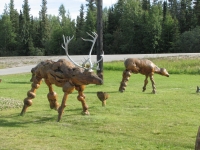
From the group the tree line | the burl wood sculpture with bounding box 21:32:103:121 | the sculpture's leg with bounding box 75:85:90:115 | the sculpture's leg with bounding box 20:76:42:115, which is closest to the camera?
the burl wood sculpture with bounding box 21:32:103:121

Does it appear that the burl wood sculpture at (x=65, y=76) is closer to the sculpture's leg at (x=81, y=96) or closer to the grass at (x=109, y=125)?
the sculpture's leg at (x=81, y=96)

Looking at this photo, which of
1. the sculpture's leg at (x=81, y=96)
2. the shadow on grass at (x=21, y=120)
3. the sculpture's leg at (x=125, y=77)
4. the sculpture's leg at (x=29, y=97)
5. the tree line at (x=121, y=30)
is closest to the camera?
the shadow on grass at (x=21, y=120)

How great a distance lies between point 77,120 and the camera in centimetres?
937

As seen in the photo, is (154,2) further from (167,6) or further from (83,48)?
(83,48)

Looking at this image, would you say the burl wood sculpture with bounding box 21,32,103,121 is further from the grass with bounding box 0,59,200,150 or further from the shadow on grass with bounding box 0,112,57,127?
the grass with bounding box 0,59,200,150

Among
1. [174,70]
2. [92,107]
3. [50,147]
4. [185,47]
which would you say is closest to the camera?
[50,147]

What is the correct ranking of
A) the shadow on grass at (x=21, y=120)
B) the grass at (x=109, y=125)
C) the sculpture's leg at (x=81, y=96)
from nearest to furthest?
the grass at (x=109, y=125)
the shadow on grass at (x=21, y=120)
the sculpture's leg at (x=81, y=96)

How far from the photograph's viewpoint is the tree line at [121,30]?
51.2 m

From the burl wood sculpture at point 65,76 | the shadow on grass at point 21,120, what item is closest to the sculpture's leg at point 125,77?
the burl wood sculpture at point 65,76

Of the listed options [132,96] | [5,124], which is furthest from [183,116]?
[5,124]

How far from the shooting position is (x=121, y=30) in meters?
55.3

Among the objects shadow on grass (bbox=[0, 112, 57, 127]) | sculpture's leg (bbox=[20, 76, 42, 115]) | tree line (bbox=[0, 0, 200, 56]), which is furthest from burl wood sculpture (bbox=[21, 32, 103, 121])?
tree line (bbox=[0, 0, 200, 56])

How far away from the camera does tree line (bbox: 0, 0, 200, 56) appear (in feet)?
168

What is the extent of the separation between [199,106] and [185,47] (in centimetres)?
3722
